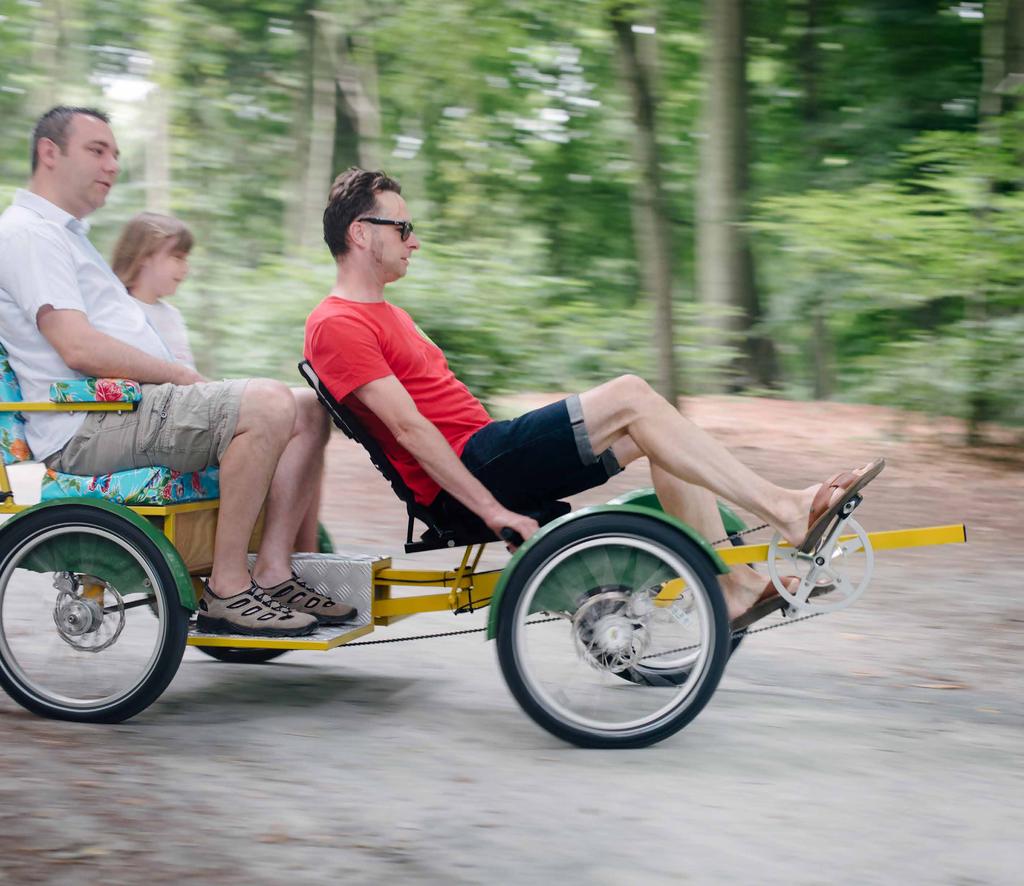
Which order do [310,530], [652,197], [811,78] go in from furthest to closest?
[811,78], [652,197], [310,530]

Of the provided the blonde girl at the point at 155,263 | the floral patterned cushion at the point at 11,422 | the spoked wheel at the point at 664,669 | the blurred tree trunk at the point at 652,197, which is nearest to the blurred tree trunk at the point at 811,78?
the blurred tree trunk at the point at 652,197

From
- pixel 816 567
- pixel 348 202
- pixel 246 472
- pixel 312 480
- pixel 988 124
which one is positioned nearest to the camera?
pixel 816 567

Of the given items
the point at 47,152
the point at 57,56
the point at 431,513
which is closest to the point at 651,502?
the point at 431,513

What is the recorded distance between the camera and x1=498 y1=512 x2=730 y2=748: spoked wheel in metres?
4.18

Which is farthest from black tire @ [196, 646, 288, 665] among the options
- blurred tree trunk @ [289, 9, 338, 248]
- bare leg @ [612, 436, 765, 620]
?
blurred tree trunk @ [289, 9, 338, 248]

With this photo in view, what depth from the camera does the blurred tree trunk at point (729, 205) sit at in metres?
14.3

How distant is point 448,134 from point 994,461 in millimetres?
8022

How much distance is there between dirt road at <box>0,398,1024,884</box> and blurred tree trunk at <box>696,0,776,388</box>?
8684mm

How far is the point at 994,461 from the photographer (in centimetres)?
1118

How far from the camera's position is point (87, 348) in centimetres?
448

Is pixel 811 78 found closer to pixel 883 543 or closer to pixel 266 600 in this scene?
pixel 883 543

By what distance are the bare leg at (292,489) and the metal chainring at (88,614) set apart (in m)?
0.50

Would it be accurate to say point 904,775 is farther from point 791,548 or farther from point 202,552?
point 202,552

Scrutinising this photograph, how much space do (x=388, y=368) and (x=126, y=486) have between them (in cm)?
93
